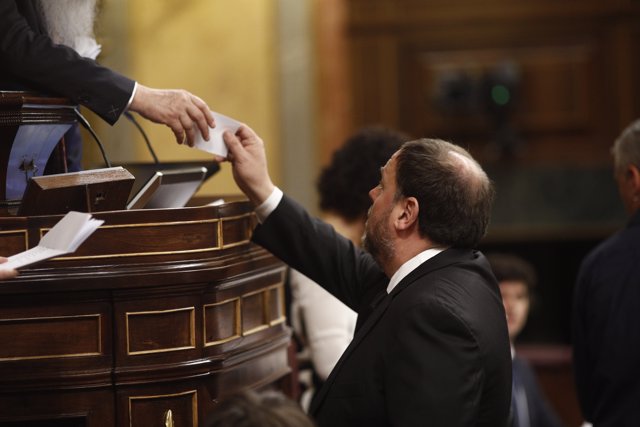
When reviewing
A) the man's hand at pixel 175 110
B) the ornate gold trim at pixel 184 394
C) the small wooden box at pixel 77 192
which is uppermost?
the man's hand at pixel 175 110

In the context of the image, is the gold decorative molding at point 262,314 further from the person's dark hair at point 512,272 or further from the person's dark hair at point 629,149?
the person's dark hair at point 512,272

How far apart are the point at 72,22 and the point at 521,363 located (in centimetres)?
250

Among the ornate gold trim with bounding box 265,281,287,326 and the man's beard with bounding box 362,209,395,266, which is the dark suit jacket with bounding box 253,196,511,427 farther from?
the ornate gold trim with bounding box 265,281,287,326

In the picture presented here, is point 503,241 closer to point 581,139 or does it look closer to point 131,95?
point 581,139

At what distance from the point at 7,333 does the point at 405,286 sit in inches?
34.9

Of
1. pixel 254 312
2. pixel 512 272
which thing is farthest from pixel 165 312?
pixel 512 272

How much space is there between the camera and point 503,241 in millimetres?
7027

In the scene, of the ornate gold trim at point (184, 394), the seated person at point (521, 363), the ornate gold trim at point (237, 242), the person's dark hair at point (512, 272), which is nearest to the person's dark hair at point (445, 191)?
the ornate gold trim at point (237, 242)

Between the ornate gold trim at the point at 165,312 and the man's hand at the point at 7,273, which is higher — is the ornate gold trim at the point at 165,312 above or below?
below

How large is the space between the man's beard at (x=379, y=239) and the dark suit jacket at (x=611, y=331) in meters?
1.23

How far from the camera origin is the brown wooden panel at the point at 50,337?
8.25ft

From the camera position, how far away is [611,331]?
359 cm

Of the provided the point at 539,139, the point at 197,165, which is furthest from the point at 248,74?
the point at 197,165

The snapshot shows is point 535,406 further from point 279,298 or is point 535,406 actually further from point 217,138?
point 217,138
